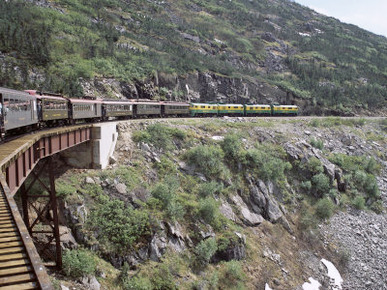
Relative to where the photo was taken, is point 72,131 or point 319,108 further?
point 319,108

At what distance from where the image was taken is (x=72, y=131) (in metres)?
18.3

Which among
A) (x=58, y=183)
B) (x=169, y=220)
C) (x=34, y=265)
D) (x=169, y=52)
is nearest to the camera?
(x=34, y=265)

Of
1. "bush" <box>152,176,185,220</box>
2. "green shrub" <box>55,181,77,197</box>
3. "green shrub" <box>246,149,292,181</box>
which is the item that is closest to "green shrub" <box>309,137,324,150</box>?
"green shrub" <box>246,149,292,181</box>

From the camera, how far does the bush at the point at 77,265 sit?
46.4ft

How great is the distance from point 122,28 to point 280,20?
96446 millimetres

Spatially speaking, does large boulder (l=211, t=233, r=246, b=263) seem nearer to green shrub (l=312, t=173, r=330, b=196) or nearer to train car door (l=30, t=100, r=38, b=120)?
train car door (l=30, t=100, r=38, b=120)

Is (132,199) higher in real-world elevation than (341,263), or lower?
higher

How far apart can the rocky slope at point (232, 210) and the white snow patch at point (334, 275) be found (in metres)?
0.51

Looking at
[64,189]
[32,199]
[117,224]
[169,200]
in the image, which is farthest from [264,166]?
[32,199]

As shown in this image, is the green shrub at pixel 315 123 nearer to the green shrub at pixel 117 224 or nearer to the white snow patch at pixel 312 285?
the white snow patch at pixel 312 285

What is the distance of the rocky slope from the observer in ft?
58.1

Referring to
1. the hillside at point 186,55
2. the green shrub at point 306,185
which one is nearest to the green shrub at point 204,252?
the green shrub at point 306,185

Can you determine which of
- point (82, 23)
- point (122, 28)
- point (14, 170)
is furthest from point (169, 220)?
point (122, 28)

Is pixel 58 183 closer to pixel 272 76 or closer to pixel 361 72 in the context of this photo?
pixel 272 76
